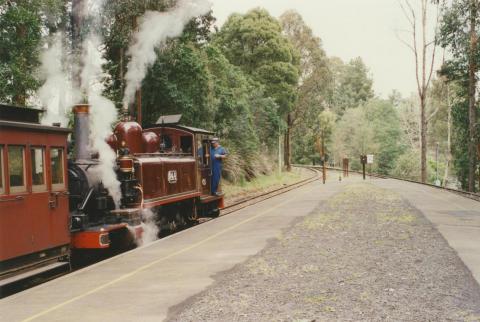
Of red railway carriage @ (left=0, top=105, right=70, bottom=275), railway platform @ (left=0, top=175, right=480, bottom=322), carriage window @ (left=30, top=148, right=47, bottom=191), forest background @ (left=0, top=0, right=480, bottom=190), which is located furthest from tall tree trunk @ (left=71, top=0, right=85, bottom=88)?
carriage window @ (left=30, top=148, right=47, bottom=191)

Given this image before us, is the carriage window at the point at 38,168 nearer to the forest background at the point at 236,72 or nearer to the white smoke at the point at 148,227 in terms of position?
the white smoke at the point at 148,227

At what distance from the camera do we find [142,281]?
796 centimetres

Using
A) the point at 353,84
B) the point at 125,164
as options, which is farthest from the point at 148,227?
the point at 353,84

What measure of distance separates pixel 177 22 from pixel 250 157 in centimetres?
1419

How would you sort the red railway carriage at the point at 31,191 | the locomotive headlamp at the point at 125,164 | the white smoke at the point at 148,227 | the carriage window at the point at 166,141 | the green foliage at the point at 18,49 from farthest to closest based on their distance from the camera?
the carriage window at the point at 166,141 → the green foliage at the point at 18,49 → the white smoke at the point at 148,227 → the locomotive headlamp at the point at 125,164 → the red railway carriage at the point at 31,191

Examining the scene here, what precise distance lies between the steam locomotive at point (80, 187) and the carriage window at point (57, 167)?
17 mm

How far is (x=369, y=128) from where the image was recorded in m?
75.1

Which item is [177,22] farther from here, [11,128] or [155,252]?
[11,128]

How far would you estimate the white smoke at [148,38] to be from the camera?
16.4 meters

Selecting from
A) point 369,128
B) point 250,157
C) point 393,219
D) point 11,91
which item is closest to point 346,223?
point 393,219

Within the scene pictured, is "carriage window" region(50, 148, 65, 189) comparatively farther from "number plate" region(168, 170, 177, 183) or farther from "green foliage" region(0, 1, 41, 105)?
"green foliage" region(0, 1, 41, 105)

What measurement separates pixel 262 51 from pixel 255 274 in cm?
3654

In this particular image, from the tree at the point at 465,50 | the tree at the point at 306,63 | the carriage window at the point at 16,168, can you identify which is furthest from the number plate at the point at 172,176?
the tree at the point at 306,63

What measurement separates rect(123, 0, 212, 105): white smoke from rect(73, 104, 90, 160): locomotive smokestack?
5525 mm
